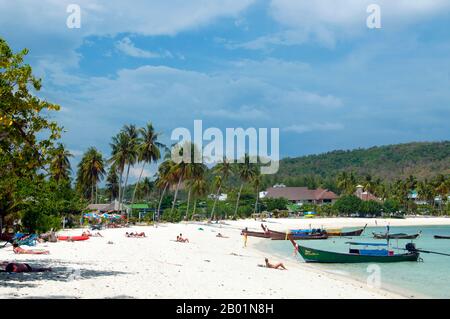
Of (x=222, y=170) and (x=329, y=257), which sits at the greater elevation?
(x=222, y=170)

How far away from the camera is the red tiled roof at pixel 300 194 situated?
131 m

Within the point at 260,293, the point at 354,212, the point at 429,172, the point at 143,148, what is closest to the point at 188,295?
the point at 260,293

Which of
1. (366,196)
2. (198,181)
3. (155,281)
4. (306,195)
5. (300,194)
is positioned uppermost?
(198,181)

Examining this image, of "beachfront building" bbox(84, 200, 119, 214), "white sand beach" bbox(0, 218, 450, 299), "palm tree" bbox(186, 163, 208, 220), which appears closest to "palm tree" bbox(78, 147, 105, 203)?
"beachfront building" bbox(84, 200, 119, 214)

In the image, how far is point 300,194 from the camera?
133250mm

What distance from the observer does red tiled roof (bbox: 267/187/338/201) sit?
5148 inches

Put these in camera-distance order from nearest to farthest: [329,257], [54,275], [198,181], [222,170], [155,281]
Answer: [54,275], [155,281], [329,257], [198,181], [222,170]

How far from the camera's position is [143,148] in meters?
61.1

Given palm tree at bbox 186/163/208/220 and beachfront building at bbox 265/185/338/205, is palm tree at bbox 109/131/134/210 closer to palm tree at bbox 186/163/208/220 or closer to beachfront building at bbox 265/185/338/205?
palm tree at bbox 186/163/208/220

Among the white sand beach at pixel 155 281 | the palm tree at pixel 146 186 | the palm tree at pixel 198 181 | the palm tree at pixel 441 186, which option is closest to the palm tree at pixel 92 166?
the palm tree at pixel 198 181

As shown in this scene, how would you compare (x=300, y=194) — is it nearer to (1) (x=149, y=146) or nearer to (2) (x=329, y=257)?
(1) (x=149, y=146)

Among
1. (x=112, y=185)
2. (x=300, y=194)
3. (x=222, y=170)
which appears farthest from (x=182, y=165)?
(x=300, y=194)

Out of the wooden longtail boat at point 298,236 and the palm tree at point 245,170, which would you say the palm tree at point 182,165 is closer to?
the palm tree at point 245,170
